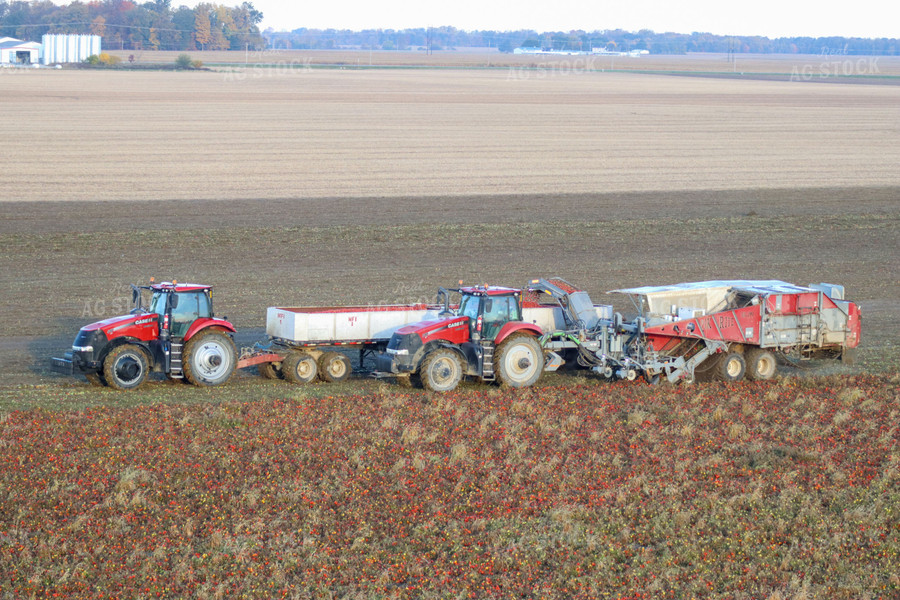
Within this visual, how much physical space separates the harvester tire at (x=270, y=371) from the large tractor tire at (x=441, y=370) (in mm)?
3171

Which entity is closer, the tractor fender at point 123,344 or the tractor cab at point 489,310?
the tractor fender at point 123,344

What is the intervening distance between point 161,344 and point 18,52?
125 metres

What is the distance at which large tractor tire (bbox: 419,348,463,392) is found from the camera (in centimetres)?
1992

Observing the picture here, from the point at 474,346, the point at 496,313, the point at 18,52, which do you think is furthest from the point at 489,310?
the point at 18,52

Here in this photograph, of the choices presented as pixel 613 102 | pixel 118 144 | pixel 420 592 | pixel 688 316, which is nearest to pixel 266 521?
pixel 420 592

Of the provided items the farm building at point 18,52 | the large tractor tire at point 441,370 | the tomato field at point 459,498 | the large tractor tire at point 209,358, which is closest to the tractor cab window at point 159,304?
the large tractor tire at point 209,358

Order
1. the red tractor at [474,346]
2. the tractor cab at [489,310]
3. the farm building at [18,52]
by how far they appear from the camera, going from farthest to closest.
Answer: the farm building at [18,52] → the tractor cab at [489,310] → the red tractor at [474,346]

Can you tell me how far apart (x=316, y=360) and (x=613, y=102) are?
7344 centimetres

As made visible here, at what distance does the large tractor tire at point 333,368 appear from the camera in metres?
21.0

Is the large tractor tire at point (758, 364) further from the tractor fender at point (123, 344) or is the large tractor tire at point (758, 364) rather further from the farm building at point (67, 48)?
the farm building at point (67, 48)

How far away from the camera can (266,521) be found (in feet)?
45.1

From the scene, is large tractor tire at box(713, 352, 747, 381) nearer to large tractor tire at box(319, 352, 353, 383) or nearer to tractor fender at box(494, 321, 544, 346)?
tractor fender at box(494, 321, 544, 346)

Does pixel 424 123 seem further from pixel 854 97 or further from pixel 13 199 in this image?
pixel 854 97

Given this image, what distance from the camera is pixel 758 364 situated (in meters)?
21.4
